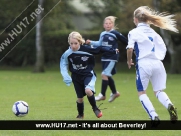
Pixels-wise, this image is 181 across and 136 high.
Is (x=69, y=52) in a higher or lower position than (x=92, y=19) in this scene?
lower

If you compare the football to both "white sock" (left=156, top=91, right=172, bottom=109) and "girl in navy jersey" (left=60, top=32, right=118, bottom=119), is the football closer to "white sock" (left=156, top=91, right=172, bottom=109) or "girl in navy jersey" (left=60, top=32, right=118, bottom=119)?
"girl in navy jersey" (left=60, top=32, right=118, bottom=119)

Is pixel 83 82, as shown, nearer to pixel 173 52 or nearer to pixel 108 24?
pixel 108 24

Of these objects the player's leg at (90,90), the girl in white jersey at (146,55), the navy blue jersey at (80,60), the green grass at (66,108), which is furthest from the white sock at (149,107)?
the navy blue jersey at (80,60)

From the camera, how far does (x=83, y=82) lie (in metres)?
9.80

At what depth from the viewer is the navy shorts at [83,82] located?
31.6 ft

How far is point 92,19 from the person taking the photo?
51.7m

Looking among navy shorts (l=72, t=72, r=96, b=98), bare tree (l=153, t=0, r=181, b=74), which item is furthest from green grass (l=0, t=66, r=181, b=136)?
bare tree (l=153, t=0, r=181, b=74)

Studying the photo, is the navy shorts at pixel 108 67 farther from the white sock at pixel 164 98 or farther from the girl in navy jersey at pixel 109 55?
the white sock at pixel 164 98

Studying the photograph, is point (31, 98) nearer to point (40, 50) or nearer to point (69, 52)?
point (69, 52)

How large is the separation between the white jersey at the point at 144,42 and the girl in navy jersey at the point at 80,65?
44.3 inches

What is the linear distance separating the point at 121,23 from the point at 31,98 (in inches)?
1109

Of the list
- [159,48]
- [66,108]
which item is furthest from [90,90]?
[66,108]

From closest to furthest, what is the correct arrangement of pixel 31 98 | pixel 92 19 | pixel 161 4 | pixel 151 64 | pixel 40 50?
pixel 151 64 → pixel 31 98 → pixel 161 4 → pixel 40 50 → pixel 92 19

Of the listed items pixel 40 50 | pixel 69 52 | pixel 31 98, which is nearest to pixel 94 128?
pixel 69 52
